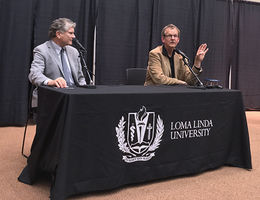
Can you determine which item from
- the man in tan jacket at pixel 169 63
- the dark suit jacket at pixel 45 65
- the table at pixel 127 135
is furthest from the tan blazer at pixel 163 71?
the dark suit jacket at pixel 45 65

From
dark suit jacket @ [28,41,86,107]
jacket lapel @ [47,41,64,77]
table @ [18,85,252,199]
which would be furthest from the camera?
jacket lapel @ [47,41,64,77]

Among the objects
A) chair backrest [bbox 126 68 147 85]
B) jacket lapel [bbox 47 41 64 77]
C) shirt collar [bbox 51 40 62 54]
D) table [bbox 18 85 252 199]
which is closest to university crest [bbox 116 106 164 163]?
table [bbox 18 85 252 199]

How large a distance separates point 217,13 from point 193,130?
3.80 meters

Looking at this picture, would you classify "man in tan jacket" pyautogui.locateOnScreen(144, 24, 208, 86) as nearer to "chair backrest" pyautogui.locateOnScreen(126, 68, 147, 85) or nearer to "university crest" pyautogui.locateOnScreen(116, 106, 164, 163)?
"chair backrest" pyautogui.locateOnScreen(126, 68, 147, 85)

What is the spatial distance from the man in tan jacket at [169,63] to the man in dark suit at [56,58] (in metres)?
0.70

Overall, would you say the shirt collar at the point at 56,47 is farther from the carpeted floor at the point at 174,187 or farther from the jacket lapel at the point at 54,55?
the carpeted floor at the point at 174,187

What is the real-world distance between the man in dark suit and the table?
1.06 feet

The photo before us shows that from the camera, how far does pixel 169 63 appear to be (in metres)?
2.90

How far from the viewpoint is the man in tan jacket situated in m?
2.75

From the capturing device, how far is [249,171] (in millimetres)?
2492

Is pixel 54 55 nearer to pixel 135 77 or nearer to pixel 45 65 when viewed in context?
pixel 45 65

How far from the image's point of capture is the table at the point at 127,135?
179cm

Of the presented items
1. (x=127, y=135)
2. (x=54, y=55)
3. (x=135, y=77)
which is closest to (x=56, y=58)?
(x=54, y=55)

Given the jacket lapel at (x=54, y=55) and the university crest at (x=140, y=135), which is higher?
the jacket lapel at (x=54, y=55)
